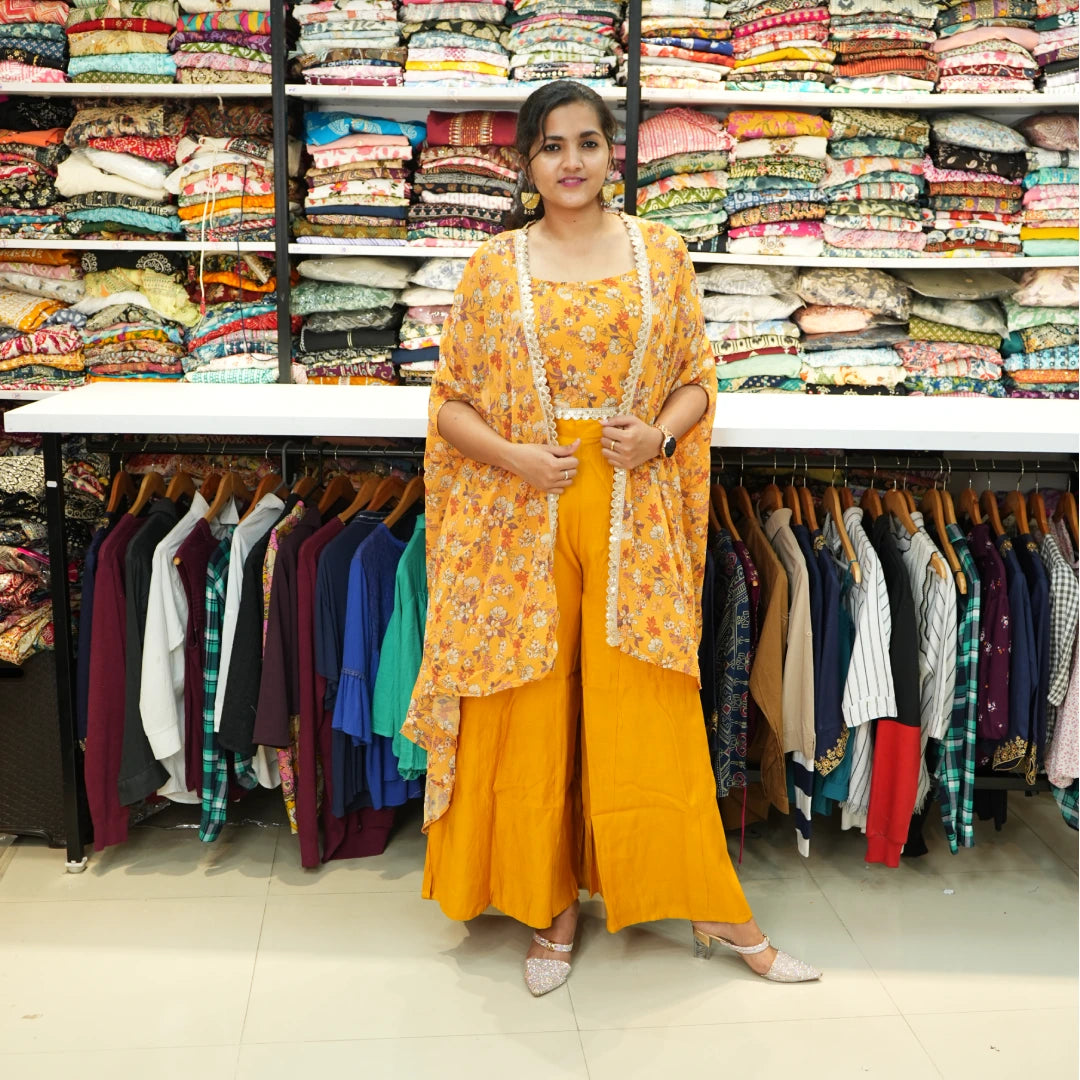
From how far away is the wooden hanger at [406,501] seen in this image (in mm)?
2775

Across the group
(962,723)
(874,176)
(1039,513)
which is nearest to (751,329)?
(874,176)

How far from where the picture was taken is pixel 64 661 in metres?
2.70

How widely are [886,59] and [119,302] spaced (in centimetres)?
231

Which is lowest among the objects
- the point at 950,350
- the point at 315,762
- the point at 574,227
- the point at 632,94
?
the point at 315,762

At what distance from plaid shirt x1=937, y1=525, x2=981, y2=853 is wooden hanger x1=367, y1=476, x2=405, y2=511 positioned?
1.33 meters

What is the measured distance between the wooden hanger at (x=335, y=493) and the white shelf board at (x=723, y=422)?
0.24m

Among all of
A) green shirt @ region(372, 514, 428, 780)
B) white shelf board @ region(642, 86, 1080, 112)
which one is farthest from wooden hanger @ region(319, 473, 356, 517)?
white shelf board @ region(642, 86, 1080, 112)

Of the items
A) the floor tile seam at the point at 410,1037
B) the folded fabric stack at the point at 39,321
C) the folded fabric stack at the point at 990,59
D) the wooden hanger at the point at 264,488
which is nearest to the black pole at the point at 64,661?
the wooden hanger at the point at 264,488

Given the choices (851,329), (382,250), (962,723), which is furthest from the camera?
(851,329)

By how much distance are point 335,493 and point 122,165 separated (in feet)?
4.10

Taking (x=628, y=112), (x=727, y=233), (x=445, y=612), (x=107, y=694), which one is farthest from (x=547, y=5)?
(x=107, y=694)

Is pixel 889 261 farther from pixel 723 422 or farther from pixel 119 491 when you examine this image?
pixel 119 491

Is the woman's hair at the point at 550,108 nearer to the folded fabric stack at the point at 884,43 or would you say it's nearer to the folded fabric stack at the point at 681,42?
the folded fabric stack at the point at 681,42

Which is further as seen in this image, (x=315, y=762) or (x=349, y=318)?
(x=349, y=318)
